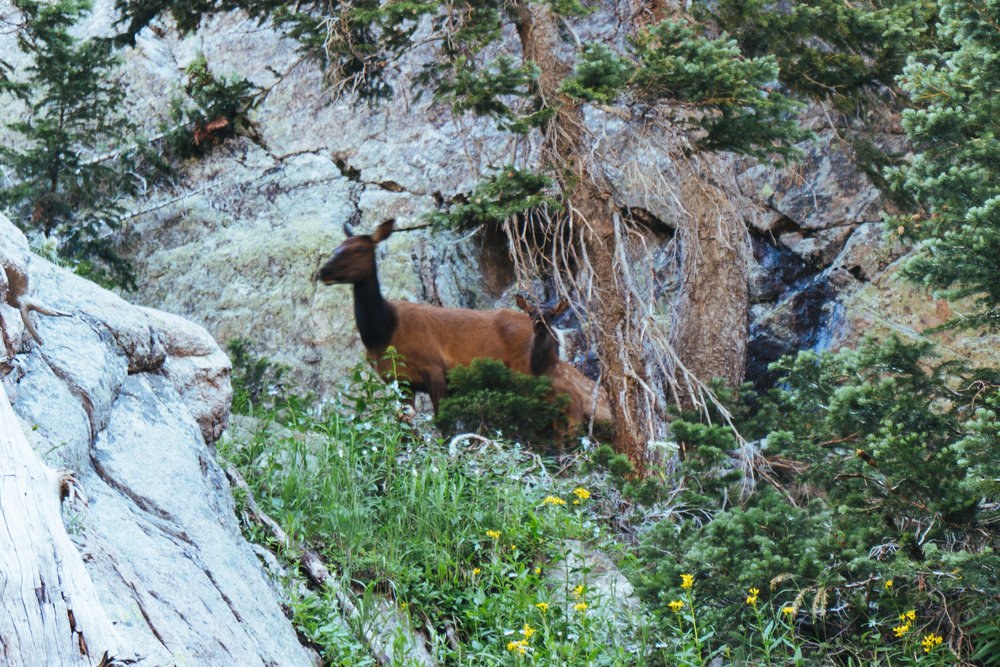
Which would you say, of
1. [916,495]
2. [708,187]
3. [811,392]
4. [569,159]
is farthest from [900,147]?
[916,495]

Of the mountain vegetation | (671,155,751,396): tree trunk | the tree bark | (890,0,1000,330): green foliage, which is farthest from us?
(671,155,751,396): tree trunk

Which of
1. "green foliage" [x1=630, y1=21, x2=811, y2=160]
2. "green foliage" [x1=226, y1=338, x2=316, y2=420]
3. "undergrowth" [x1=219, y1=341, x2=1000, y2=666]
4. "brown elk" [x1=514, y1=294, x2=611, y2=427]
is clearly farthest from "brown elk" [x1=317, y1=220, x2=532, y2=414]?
"green foliage" [x1=630, y1=21, x2=811, y2=160]

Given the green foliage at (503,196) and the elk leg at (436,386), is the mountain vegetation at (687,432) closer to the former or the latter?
the green foliage at (503,196)

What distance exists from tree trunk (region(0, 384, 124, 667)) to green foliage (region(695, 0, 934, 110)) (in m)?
6.98

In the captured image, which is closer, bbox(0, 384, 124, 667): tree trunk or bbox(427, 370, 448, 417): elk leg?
bbox(0, 384, 124, 667): tree trunk

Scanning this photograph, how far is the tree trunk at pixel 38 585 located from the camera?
2.45m

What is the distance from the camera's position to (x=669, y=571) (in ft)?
15.8

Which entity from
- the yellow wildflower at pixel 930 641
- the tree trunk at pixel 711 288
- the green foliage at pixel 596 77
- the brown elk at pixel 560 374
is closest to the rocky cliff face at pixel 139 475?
the yellow wildflower at pixel 930 641

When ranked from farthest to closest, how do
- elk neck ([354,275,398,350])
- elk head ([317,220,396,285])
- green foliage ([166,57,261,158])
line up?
green foliage ([166,57,261,158]) < elk neck ([354,275,398,350]) < elk head ([317,220,396,285])

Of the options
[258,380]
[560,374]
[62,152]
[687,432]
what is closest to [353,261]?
[258,380]

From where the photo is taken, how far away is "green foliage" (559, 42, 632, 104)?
22.3 ft

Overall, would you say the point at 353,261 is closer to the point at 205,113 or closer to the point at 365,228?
the point at 365,228

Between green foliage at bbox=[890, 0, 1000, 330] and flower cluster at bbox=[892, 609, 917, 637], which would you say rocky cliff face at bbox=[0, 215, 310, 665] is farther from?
green foliage at bbox=[890, 0, 1000, 330]

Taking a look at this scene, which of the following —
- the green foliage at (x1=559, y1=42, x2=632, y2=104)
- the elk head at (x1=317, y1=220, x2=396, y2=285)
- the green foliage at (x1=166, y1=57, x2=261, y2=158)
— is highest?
the green foliage at (x1=166, y1=57, x2=261, y2=158)
